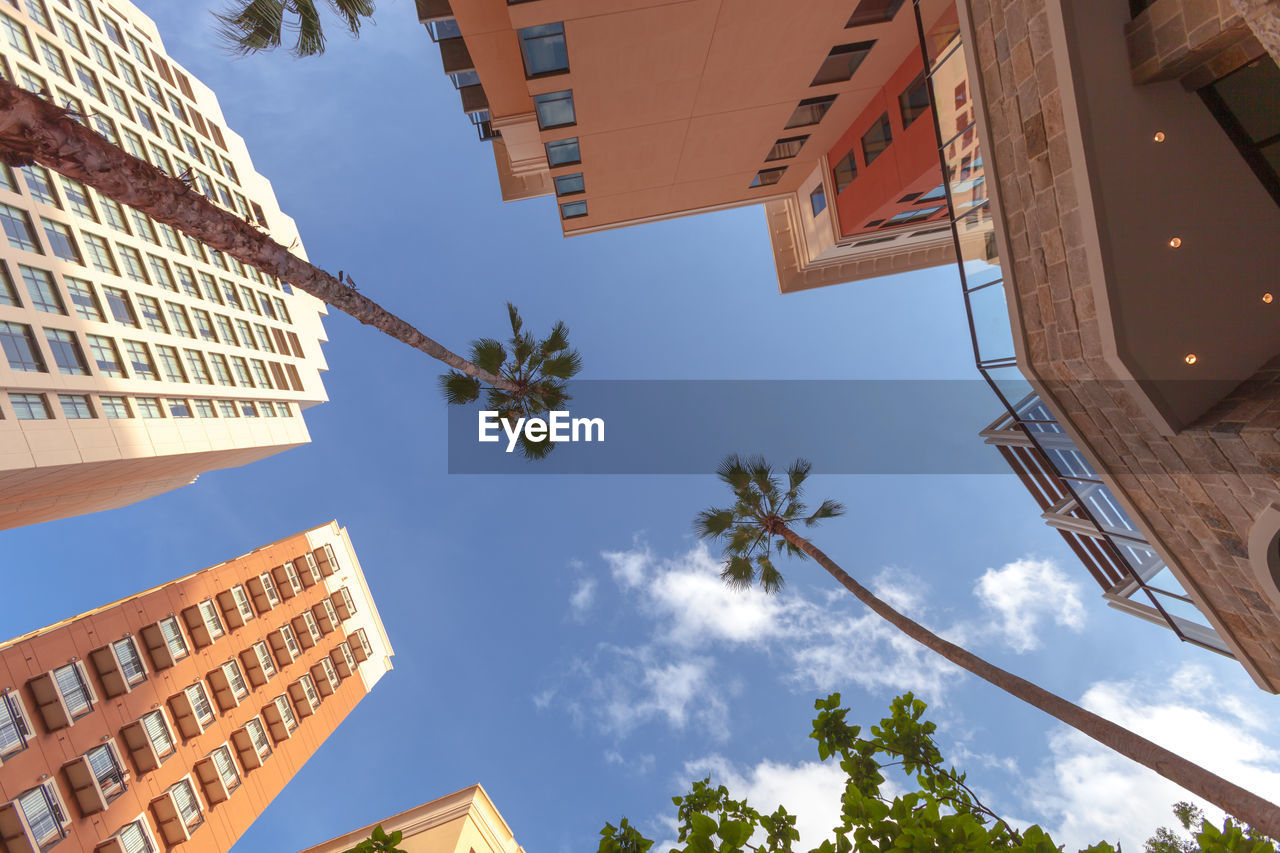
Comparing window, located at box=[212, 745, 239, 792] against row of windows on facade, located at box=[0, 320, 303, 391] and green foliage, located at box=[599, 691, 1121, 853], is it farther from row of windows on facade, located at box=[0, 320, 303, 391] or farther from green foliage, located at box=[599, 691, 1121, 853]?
green foliage, located at box=[599, 691, 1121, 853]

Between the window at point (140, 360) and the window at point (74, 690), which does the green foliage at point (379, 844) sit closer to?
the window at point (74, 690)

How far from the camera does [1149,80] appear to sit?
5926mm

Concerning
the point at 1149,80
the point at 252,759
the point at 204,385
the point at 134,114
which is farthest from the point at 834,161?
the point at 134,114

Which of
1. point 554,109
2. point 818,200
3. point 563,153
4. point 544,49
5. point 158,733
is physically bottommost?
point 158,733

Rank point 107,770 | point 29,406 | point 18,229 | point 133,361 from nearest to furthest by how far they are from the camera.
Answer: point 107,770, point 29,406, point 18,229, point 133,361

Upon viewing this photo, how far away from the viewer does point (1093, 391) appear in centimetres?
651

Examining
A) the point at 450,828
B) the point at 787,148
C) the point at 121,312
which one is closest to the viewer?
the point at 450,828

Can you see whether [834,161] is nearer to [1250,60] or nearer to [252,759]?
[1250,60]

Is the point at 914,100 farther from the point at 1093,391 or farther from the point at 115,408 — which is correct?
the point at 115,408

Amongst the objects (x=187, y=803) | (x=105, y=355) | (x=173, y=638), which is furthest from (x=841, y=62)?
(x=105, y=355)

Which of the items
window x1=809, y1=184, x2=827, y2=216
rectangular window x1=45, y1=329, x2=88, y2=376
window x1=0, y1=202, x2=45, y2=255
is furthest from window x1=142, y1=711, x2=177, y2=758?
window x1=809, y1=184, x2=827, y2=216

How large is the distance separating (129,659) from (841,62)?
1270 inches

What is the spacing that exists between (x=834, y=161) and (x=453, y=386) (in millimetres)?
15603

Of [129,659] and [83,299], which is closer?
[129,659]
